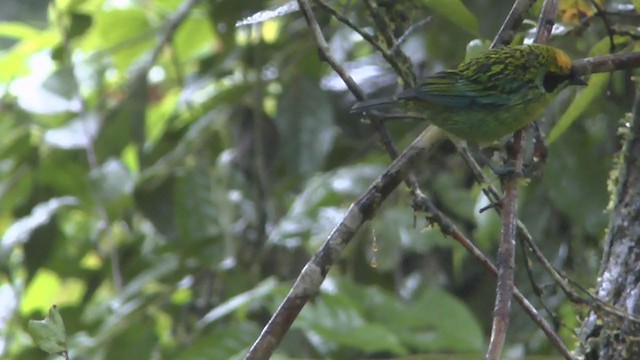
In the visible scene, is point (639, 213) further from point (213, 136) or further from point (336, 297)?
point (213, 136)

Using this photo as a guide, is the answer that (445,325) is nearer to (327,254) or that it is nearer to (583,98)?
(583,98)

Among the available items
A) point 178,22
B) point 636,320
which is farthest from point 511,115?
point 178,22

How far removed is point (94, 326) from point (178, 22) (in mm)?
1034

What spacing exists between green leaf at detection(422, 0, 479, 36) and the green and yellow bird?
7 centimetres

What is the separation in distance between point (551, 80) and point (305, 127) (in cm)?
133

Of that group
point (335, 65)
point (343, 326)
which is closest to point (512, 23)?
point (335, 65)

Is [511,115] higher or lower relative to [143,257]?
higher

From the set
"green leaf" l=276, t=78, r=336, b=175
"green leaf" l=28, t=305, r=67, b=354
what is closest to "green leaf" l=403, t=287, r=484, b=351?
"green leaf" l=276, t=78, r=336, b=175

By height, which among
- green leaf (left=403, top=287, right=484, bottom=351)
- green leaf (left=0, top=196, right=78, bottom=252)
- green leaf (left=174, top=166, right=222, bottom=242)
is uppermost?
green leaf (left=0, top=196, right=78, bottom=252)

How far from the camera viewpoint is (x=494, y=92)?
1.83 metres

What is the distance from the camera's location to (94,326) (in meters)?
2.76

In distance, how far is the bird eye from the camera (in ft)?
5.74

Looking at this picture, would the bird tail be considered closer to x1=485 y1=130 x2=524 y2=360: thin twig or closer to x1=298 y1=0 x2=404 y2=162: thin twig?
x1=298 y1=0 x2=404 y2=162: thin twig

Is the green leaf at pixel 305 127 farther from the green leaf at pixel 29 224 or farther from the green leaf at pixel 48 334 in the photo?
the green leaf at pixel 48 334
